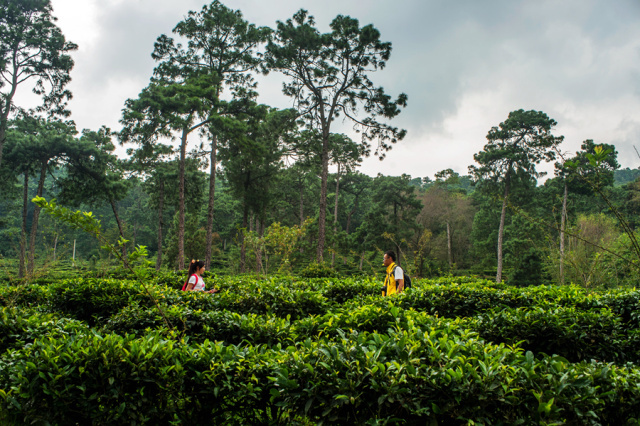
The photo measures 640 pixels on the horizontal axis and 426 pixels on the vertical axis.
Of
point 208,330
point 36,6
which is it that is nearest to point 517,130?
point 208,330

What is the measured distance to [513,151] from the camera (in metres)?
26.9

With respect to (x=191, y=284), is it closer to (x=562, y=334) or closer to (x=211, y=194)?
(x=562, y=334)

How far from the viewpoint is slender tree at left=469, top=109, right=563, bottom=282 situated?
A: 2643 cm

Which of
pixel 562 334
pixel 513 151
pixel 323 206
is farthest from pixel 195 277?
pixel 513 151

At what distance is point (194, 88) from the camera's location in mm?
16297

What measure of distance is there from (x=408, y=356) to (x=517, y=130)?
29.5 metres

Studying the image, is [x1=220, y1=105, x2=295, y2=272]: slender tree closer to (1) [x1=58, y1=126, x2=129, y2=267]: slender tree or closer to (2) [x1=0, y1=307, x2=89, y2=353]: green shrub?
(1) [x1=58, y1=126, x2=129, y2=267]: slender tree

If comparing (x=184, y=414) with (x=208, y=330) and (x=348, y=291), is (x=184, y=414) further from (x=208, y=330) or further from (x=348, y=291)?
(x=348, y=291)

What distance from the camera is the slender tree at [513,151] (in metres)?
26.4

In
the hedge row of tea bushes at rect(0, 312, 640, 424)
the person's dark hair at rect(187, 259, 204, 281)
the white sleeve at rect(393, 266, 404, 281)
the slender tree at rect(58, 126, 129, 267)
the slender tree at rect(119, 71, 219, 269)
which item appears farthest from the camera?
the slender tree at rect(58, 126, 129, 267)

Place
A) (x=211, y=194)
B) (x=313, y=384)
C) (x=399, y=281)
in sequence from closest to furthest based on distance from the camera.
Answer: (x=313, y=384) < (x=399, y=281) < (x=211, y=194)

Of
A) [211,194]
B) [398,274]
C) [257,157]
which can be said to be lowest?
[398,274]

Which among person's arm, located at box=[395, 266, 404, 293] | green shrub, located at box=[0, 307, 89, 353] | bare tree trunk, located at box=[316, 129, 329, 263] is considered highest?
bare tree trunk, located at box=[316, 129, 329, 263]

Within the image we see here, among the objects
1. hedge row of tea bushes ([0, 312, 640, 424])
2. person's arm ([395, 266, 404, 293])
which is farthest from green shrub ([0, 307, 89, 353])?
person's arm ([395, 266, 404, 293])
